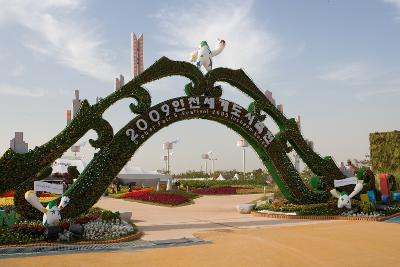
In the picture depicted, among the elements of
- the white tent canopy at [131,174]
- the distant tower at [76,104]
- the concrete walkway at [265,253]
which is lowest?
the concrete walkway at [265,253]

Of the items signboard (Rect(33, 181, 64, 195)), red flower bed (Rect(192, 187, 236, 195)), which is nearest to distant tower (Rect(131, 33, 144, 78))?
signboard (Rect(33, 181, 64, 195))

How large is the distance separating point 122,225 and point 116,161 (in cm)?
315

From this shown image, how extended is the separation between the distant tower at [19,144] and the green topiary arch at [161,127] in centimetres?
43

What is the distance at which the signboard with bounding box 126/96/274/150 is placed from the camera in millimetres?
18391

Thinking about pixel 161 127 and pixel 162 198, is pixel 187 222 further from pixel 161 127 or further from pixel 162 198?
pixel 162 198

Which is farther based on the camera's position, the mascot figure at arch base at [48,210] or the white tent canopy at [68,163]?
the white tent canopy at [68,163]

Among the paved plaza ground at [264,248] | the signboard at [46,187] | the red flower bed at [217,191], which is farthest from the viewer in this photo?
the red flower bed at [217,191]

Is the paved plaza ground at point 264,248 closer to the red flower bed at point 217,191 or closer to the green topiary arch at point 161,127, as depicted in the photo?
the green topiary arch at point 161,127

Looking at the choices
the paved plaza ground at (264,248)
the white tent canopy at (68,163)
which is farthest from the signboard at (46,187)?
the white tent canopy at (68,163)

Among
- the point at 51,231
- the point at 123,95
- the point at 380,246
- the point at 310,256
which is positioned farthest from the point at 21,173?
the point at 380,246

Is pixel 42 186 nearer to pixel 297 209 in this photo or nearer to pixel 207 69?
pixel 207 69

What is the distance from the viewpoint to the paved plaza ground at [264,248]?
1062cm

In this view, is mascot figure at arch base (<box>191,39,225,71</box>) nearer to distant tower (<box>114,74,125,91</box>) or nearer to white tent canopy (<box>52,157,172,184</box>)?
distant tower (<box>114,74,125,91</box>)

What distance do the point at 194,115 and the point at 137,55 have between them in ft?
13.1
